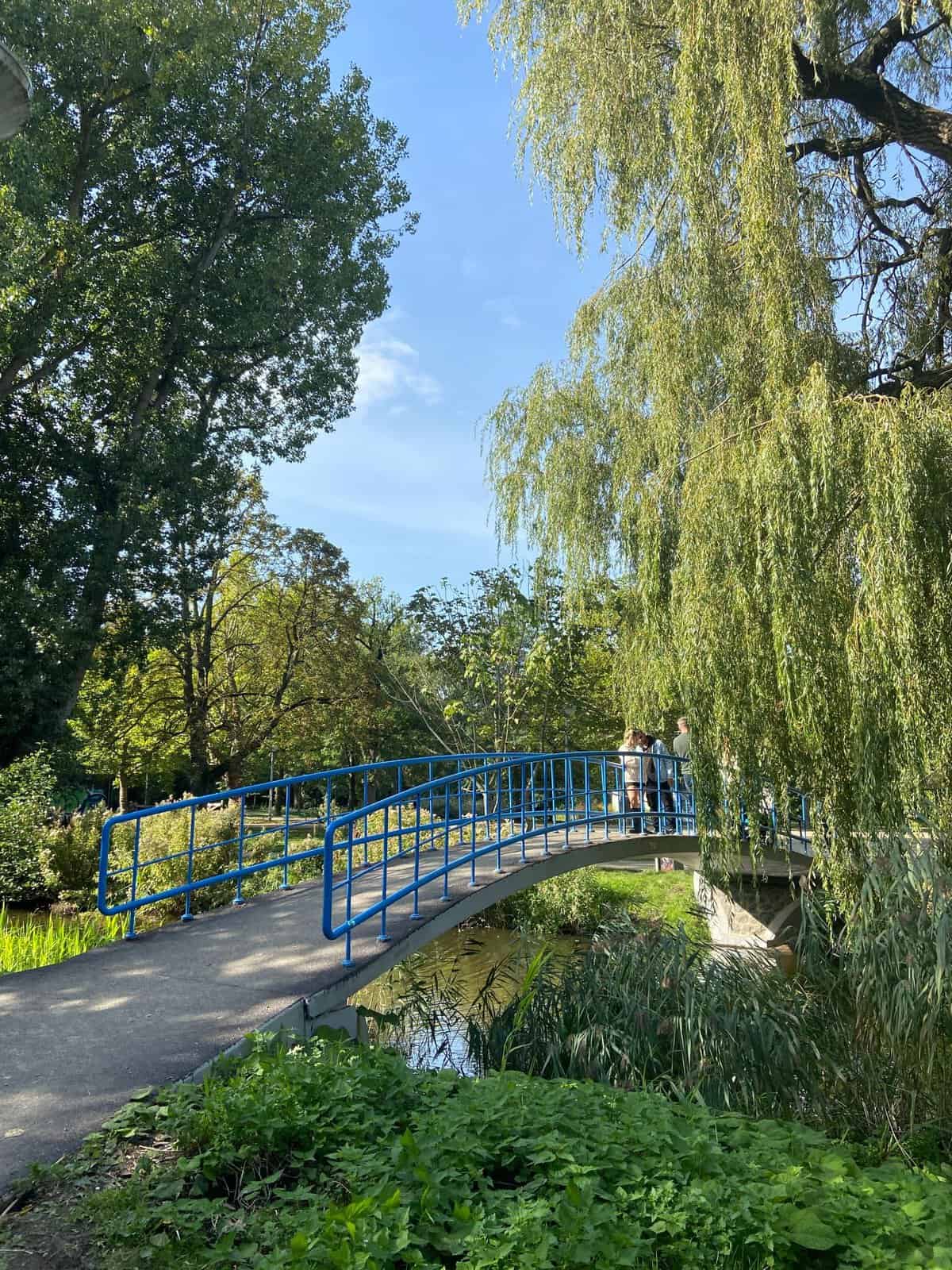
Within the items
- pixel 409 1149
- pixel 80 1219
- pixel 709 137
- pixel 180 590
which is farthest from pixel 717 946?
pixel 180 590

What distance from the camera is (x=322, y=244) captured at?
17.3 metres

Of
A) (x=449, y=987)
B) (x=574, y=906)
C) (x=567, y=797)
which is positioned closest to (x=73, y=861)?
(x=574, y=906)

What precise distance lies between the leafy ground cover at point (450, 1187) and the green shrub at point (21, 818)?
9.92 metres

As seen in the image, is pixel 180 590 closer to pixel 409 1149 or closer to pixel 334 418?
pixel 334 418

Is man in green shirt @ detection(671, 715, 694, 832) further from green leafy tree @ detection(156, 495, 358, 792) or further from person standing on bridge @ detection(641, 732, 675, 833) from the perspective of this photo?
green leafy tree @ detection(156, 495, 358, 792)

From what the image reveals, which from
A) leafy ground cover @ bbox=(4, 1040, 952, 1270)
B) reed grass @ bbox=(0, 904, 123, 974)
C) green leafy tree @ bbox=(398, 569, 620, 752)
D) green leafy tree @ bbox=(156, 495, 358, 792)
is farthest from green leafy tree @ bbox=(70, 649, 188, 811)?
leafy ground cover @ bbox=(4, 1040, 952, 1270)

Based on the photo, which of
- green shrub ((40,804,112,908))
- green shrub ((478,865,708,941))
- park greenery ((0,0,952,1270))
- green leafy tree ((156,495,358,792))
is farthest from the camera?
green leafy tree ((156,495,358,792))

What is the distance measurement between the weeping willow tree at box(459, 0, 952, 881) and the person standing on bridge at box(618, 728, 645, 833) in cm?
150

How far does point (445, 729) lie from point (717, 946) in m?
14.9

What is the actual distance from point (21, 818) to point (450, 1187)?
445 inches

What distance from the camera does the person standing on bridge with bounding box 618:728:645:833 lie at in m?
11.8

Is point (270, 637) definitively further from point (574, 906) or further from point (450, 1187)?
point (450, 1187)

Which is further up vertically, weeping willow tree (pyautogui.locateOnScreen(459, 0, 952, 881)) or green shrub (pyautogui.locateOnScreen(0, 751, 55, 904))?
weeping willow tree (pyautogui.locateOnScreen(459, 0, 952, 881))

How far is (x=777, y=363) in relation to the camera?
7125 mm
